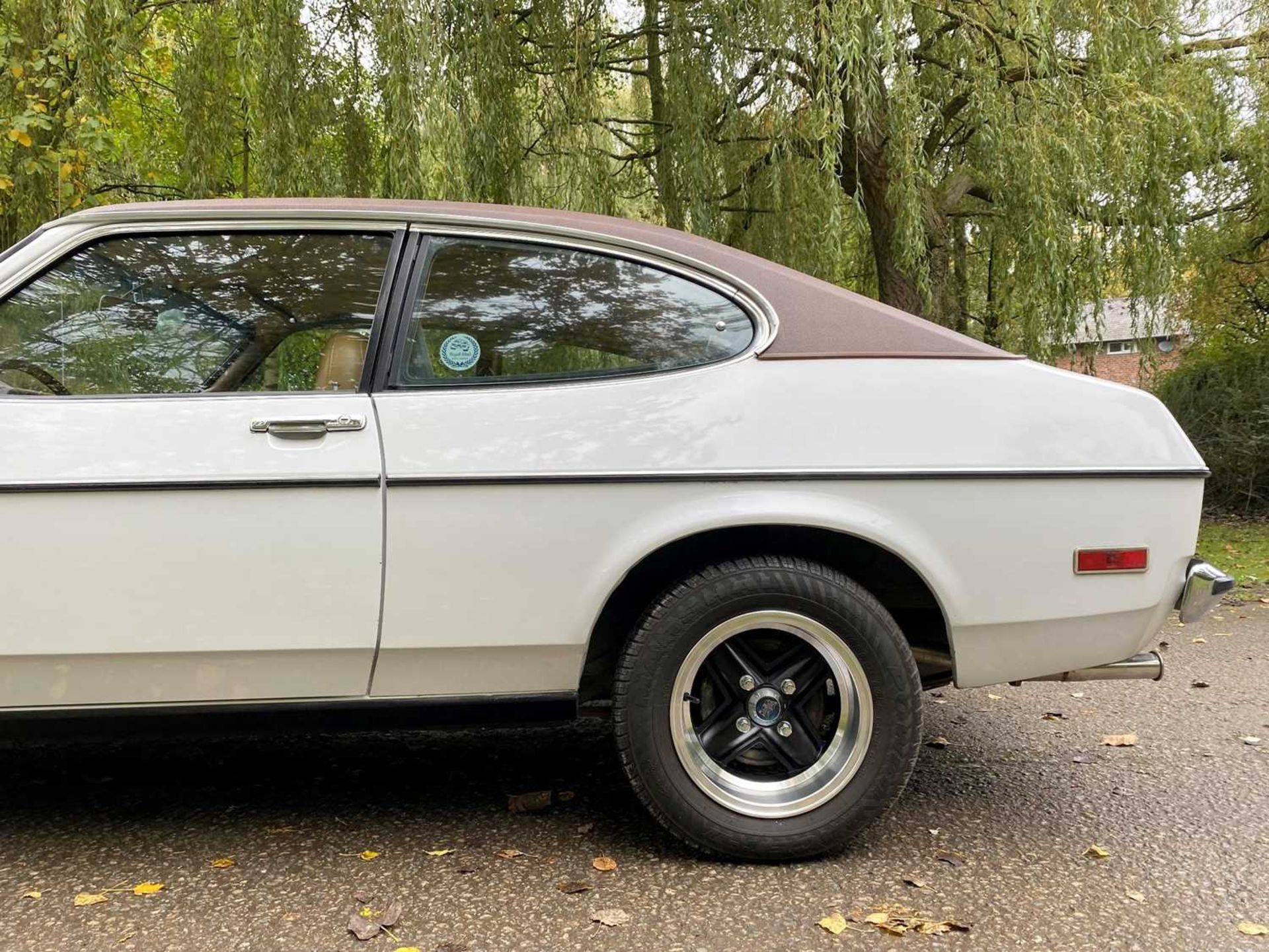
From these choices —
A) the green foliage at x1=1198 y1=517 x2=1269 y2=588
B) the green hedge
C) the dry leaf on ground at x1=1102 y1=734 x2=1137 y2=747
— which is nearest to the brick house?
the green hedge

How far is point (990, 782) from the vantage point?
3141 millimetres

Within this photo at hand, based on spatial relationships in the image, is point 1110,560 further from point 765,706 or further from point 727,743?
point 727,743

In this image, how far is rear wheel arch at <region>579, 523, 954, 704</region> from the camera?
257 centimetres

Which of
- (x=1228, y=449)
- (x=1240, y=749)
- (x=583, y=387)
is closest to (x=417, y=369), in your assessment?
(x=583, y=387)

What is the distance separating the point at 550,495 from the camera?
2.42 metres

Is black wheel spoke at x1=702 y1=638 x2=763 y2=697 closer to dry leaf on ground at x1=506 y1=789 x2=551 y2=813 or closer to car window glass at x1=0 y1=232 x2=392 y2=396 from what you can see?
dry leaf on ground at x1=506 y1=789 x2=551 y2=813

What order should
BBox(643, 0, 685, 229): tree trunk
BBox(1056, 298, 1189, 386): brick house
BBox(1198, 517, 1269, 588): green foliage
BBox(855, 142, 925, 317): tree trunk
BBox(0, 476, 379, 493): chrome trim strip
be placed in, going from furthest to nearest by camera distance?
BBox(1056, 298, 1189, 386): brick house, BBox(1198, 517, 1269, 588): green foliage, BBox(643, 0, 685, 229): tree trunk, BBox(855, 142, 925, 317): tree trunk, BBox(0, 476, 379, 493): chrome trim strip

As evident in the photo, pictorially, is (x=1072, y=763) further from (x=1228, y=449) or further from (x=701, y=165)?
(x=1228, y=449)

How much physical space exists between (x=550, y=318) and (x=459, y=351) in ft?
0.84

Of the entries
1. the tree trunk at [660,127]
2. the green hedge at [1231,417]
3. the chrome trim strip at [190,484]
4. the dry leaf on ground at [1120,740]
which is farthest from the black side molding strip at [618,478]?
the green hedge at [1231,417]

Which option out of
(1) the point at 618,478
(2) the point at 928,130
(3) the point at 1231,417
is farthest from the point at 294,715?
(3) the point at 1231,417

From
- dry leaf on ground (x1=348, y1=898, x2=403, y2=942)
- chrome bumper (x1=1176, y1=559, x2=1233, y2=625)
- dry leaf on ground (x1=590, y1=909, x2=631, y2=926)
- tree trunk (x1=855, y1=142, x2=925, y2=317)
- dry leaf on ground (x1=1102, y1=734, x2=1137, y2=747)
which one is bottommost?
dry leaf on ground (x1=1102, y1=734, x2=1137, y2=747)

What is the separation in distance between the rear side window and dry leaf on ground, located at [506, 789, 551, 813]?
1284mm

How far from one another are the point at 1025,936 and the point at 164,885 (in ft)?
6.70
